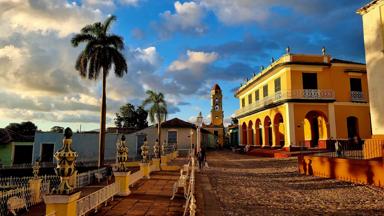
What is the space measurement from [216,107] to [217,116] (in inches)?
79.5

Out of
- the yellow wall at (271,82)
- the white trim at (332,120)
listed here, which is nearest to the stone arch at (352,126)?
the white trim at (332,120)

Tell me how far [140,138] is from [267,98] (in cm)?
1600

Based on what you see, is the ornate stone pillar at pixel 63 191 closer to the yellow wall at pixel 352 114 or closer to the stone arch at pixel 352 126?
the yellow wall at pixel 352 114

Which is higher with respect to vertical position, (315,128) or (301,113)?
(301,113)

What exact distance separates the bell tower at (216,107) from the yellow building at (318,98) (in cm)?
2770

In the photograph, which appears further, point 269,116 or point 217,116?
point 217,116

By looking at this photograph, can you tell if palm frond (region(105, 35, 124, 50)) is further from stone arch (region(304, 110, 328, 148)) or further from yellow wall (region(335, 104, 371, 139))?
yellow wall (region(335, 104, 371, 139))

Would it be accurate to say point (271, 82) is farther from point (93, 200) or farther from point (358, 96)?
point (93, 200)

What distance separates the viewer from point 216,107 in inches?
2271

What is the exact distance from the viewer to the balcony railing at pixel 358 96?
1017 inches

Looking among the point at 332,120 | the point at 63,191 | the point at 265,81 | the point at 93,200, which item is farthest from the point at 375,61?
the point at 265,81

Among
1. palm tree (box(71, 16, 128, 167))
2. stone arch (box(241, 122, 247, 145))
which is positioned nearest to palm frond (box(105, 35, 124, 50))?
palm tree (box(71, 16, 128, 167))

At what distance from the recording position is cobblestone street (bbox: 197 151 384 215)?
8234 mm

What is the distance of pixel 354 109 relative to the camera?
84.4ft
